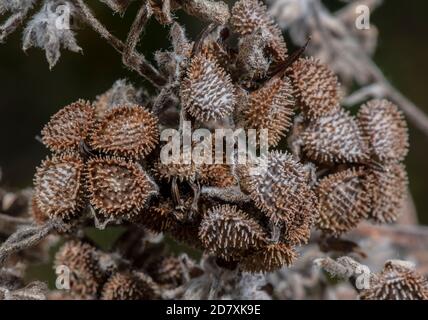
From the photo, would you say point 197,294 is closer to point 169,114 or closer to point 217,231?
point 217,231

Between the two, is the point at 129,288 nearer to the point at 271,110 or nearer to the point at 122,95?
the point at 122,95

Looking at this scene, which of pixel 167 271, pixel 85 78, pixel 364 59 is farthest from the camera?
pixel 85 78

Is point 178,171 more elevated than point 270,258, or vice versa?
point 178,171

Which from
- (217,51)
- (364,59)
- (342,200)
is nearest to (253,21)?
(217,51)

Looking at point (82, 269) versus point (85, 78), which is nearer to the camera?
point (82, 269)

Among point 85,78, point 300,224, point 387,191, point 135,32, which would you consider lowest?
point 300,224

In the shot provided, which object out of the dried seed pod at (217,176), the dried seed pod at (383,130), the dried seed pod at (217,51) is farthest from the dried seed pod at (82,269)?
the dried seed pod at (383,130)
